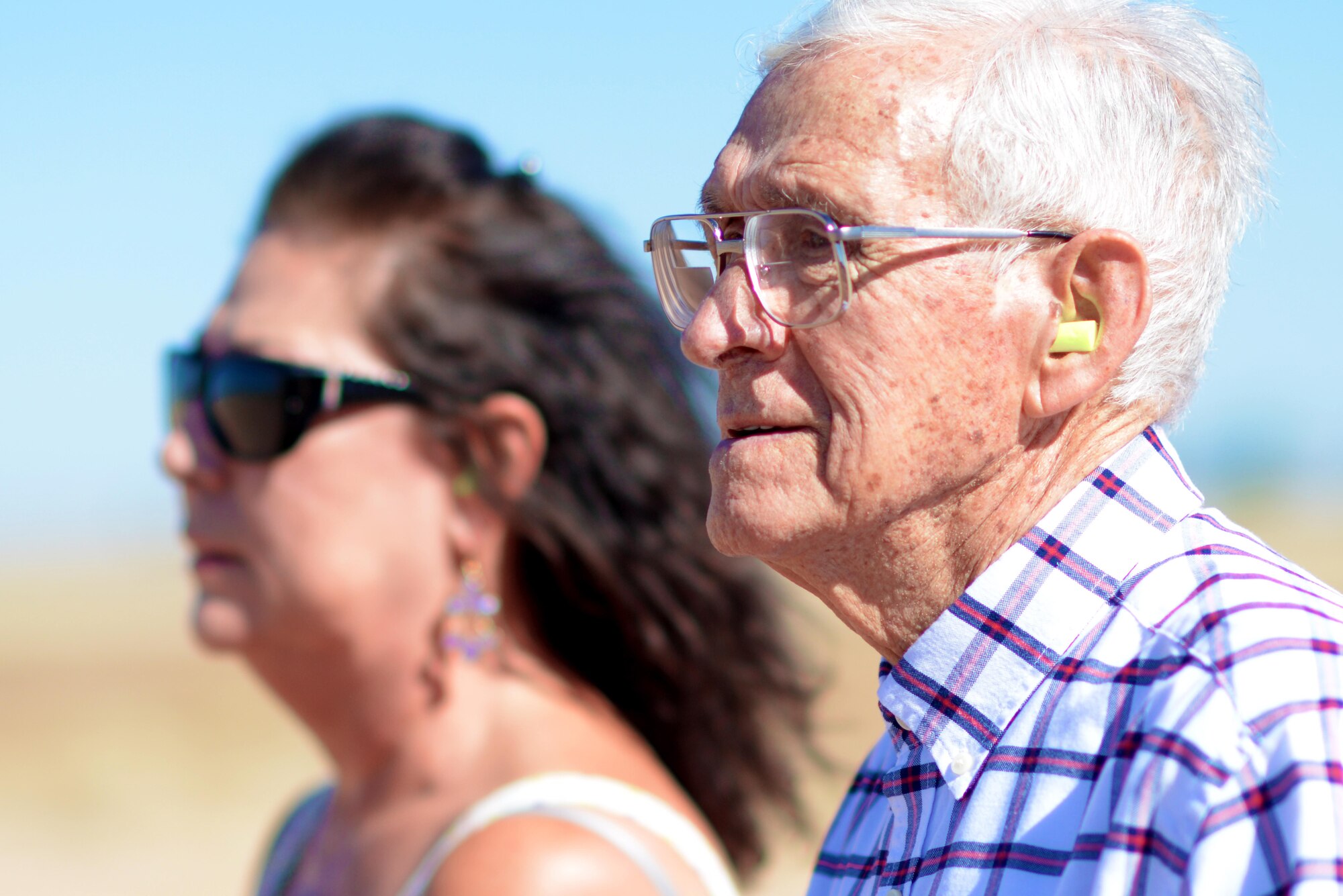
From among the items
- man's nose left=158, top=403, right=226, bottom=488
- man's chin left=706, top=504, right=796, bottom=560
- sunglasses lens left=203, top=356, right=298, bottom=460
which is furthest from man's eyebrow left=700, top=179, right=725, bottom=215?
man's nose left=158, top=403, right=226, bottom=488

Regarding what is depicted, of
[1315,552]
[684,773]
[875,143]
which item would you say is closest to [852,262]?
[875,143]

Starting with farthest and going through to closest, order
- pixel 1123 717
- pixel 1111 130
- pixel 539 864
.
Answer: pixel 539 864, pixel 1111 130, pixel 1123 717

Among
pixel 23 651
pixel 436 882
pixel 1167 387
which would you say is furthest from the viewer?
pixel 23 651

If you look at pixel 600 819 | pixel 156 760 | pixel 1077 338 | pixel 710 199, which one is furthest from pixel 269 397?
pixel 156 760

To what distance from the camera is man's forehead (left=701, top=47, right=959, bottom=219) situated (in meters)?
1.64

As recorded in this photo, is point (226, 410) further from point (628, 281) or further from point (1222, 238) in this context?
point (1222, 238)

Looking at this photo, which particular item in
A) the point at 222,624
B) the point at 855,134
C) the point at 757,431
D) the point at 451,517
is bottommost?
the point at 222,624

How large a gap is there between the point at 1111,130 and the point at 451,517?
6.32 ft

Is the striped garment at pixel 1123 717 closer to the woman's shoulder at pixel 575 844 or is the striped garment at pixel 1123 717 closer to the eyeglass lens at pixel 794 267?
the eyeglass lens at pixel 794 267

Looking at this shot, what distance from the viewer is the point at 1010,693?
5.00 ft

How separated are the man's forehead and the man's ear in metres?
0.21

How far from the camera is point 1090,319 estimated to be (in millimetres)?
1650

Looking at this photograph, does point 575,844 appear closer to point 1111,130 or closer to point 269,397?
point 269,397

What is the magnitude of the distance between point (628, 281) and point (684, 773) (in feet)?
4.35
